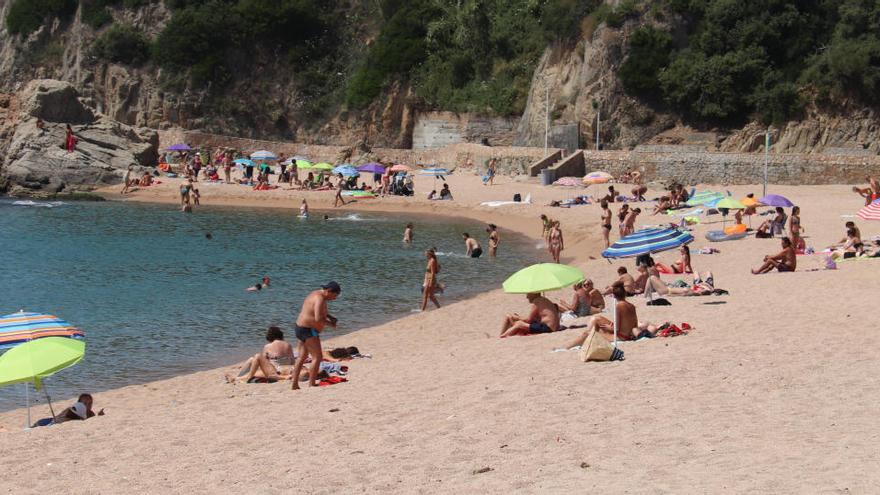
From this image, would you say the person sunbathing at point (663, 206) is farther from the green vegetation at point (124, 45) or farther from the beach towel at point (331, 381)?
the green vegetation at point (124, 45)

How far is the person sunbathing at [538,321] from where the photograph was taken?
13172 millimetres

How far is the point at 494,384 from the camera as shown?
33.0ft

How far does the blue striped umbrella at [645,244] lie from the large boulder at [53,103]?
33.0 meters

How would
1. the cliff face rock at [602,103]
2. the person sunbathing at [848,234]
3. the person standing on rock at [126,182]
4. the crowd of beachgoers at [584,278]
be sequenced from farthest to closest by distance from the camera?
the cliff face rock at [602,103] < the person standing on rock at [126,182] < the person sunbathing at [848,234] < the crowd of beachgoers at [584,278]

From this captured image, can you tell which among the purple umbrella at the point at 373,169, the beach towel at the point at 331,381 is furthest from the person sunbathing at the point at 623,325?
the purple umbrella at the point at 373,169

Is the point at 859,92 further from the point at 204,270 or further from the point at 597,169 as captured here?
the point at 204,270

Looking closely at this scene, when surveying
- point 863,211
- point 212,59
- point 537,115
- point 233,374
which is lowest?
point 233,374

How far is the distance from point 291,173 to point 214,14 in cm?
1936

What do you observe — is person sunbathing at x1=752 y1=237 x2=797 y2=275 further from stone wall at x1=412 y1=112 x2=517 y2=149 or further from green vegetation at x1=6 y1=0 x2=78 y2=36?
green vegetation at x1=6 y1=0 x2=78 y2=36

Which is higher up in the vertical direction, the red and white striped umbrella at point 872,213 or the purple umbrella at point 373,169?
the purple umbrella at point 373,169

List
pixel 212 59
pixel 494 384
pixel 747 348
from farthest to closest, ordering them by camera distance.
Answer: pixel 212 59 → pixel 747 348 → pixel 494 384

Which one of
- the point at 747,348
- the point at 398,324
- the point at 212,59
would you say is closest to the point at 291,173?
the point at 212,59

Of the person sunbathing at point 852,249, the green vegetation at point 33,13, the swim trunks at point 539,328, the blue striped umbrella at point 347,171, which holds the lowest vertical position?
the swim trunks at point 539,328

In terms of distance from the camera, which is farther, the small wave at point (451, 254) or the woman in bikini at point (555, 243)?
the small wave at point (451, 254)
